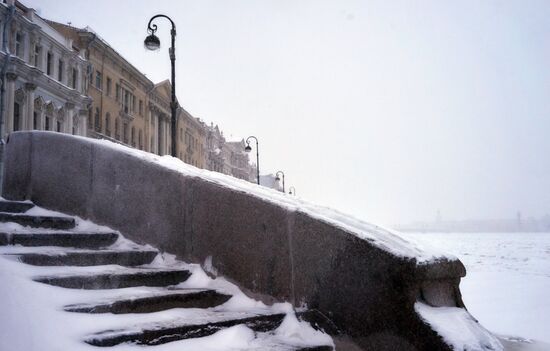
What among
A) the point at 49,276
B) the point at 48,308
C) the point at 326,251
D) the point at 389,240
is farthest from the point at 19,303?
the point at 389,240

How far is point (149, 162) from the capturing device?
14.2 feet

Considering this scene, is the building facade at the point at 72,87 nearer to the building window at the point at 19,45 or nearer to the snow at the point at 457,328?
the building window at the point at 19,45

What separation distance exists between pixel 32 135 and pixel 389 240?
14.8 feet

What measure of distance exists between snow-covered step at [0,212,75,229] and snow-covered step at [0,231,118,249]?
1.41 feet

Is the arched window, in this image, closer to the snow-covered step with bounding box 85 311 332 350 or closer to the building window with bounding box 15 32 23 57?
the building window with bounding box 15 32 23 57

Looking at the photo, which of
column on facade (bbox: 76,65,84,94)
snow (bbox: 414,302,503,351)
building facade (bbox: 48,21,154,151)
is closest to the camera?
snow (bbox: 414,302,503,351)

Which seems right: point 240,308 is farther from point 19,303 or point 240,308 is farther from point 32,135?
point 32,135

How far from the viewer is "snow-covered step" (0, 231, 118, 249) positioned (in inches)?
137

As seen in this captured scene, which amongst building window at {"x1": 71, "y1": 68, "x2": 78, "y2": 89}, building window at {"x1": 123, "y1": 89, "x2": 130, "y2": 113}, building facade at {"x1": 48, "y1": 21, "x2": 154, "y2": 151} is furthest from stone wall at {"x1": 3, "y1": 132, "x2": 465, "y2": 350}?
building window at {"x1": 123, "y1": 89, "x2": 130, "y2": 113}

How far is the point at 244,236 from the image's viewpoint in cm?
352

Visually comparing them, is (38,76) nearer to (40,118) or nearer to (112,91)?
(40,118)

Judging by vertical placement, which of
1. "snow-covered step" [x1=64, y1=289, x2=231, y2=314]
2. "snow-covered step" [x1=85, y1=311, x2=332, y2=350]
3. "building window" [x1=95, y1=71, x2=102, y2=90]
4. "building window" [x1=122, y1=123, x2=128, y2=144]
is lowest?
"snow-covered step" [x1=85, y1=311, x2=332, y2=350]

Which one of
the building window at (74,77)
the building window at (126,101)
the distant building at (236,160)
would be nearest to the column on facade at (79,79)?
the building window at (74,77)

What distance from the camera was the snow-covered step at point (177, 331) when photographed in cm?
236
